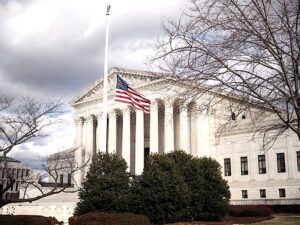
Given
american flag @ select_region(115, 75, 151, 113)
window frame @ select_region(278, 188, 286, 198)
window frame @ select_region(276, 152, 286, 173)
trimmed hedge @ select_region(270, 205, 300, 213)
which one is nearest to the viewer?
american flag @ select_region(115, 75, 151, 113)

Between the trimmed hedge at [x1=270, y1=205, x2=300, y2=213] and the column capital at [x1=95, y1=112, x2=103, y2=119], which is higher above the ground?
the column capital at [x1=95, y1=112, x2=103, y2=119]

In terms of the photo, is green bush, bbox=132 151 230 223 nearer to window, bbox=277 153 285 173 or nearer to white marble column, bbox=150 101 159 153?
window, bbox=277 153 285 173

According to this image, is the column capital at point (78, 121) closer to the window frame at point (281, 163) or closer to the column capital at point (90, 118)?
the column capital at point (90, 118)

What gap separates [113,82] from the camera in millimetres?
74438

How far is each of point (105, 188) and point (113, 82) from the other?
1874 inches

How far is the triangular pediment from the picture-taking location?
231 feet

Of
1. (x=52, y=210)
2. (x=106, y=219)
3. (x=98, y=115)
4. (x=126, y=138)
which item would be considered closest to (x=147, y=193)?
(x=106, y=219)

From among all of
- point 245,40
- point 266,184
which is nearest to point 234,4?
point 245,40

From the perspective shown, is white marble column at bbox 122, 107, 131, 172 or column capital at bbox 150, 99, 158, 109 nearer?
column capital at bbox 150, 99, 158, 109

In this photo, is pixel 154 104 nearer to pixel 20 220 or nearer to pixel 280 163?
pixel 280 163

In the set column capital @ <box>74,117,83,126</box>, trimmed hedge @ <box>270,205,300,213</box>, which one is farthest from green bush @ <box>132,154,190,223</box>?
column capital @ <box>74,117,83,126</box>

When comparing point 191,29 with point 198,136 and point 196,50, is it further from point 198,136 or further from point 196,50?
point 198,136

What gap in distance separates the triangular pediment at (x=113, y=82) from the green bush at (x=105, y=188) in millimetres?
33647

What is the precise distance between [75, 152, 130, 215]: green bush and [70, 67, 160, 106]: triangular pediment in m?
33.6
